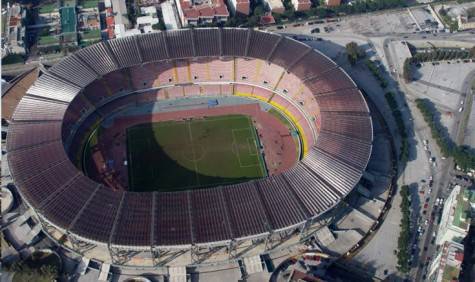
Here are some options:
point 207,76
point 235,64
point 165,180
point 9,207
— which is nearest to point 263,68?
point 235,64

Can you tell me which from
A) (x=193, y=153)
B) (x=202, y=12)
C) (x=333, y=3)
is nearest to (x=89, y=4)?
(x=202, y=12)

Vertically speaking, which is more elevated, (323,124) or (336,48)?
(336,48)

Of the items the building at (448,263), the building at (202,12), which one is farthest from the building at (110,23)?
the building at (448,263)

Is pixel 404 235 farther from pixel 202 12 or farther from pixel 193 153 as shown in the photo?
pixel 202 12

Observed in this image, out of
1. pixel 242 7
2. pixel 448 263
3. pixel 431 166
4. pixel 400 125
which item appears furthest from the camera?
pixel 242 7

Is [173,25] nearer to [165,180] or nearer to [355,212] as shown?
[165,180]
